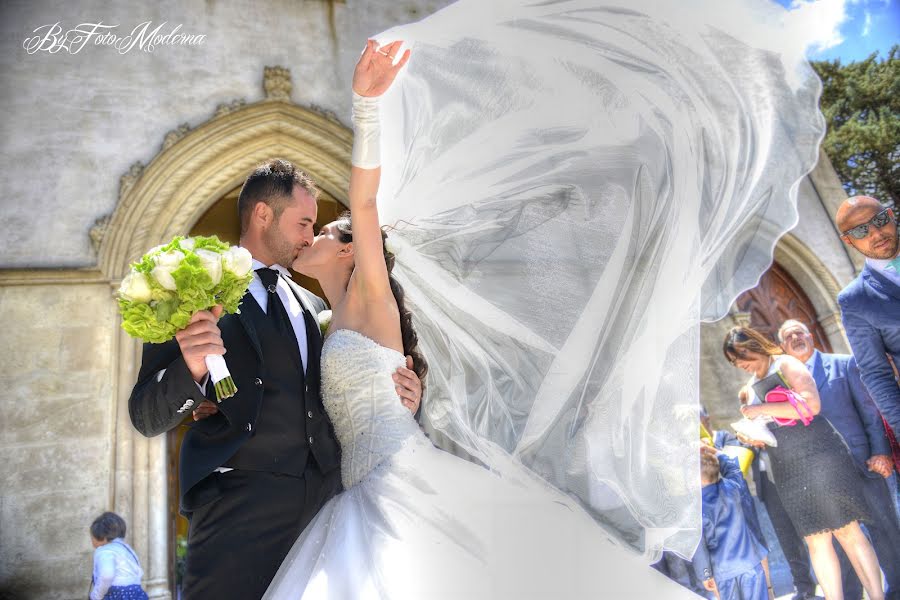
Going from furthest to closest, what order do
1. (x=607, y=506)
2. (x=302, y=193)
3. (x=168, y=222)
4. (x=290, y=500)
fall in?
(x=168, y=222), (x=302, y=193), (x=607, y=506), (x=290, y=500)

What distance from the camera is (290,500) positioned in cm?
198

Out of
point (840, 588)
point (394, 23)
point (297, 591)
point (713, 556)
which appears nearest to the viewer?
point (297, 591)

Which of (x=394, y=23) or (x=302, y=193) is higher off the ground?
(x=394, y=23)

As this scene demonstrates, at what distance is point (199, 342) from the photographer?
1.81 m

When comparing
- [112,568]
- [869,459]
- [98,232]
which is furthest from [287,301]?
[98,232]

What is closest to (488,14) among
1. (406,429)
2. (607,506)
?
(406,429)

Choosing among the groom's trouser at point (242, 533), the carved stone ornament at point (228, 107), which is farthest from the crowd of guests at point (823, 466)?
the carved stone ornament at point (228, 107)

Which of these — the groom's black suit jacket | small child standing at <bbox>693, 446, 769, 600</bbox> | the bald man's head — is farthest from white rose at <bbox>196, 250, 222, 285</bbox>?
small child standing at <bbox>693, 446, 769, 600</bbox>

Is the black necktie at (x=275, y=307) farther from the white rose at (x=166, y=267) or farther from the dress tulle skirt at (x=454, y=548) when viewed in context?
the dress tulle skirt at (x=454, y=548)

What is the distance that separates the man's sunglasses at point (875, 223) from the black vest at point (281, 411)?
118 inches

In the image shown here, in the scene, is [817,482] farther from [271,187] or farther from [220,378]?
[220,378]

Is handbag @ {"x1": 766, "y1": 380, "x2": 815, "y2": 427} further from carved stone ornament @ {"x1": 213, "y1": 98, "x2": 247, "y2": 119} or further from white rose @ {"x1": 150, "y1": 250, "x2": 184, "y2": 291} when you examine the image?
carved stone ornament @ {"x1": 213, "y1": 98, "x2": 247, "y2": 119}

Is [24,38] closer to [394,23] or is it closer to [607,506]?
[394,23]

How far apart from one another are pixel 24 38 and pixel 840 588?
8348mm
